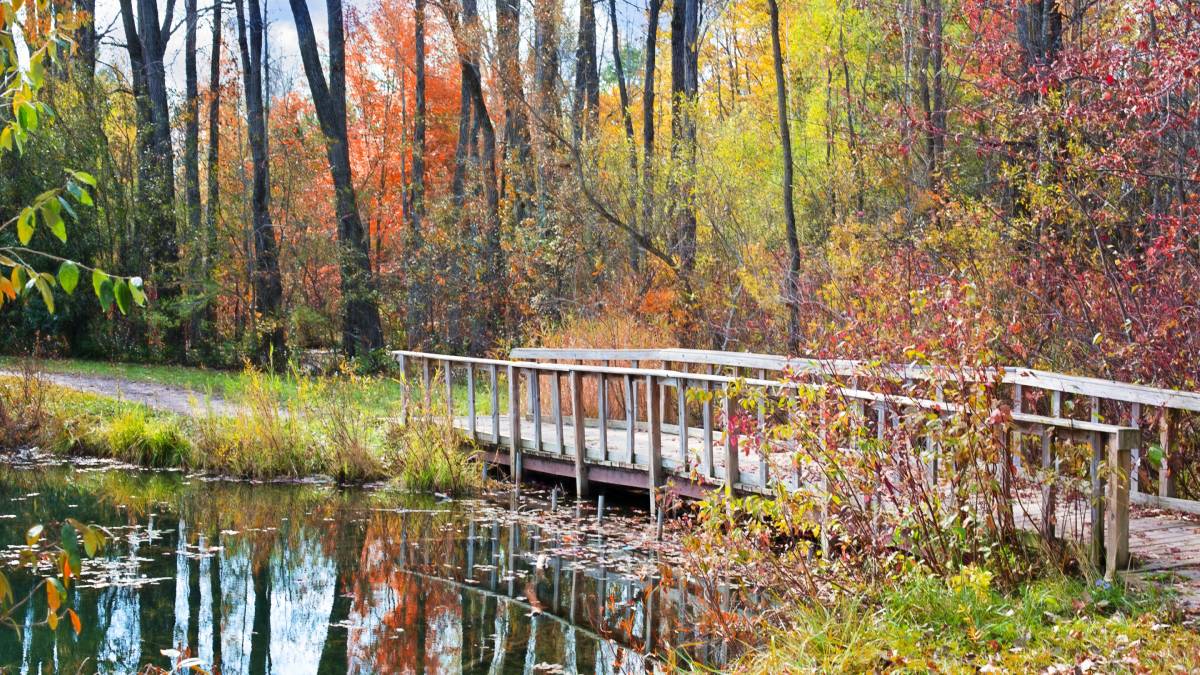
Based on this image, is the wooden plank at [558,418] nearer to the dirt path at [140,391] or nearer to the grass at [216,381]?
the grass at [216,381]

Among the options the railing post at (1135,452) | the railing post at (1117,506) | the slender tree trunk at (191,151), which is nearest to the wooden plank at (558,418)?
the railing post at (1135,452)

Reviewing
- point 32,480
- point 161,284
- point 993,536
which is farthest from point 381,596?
point 161,284

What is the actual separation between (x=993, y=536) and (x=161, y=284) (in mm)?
19619

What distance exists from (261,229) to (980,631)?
66.1 feet

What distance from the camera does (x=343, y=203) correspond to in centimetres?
2323

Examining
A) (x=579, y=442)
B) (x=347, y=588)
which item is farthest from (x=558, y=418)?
(x=347, y=588)

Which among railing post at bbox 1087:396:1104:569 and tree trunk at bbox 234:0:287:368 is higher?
Answer: tree trunk at bbox 234:0:287:368

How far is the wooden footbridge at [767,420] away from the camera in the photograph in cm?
585

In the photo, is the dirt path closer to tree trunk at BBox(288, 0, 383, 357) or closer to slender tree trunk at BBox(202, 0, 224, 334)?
slender tree trunk at BBox(202, 0, 224, 334)

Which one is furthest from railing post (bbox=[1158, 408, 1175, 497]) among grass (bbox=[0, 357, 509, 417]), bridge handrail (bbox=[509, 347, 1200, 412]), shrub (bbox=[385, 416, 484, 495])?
grass (bbox=[0, 357, 509, 417])

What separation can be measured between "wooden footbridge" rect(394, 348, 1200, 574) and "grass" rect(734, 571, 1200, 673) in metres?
0.51

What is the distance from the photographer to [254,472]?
12227 millimetres

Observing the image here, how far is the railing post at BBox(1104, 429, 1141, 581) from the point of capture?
18.5ft

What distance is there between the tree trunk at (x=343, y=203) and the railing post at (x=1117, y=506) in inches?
734
